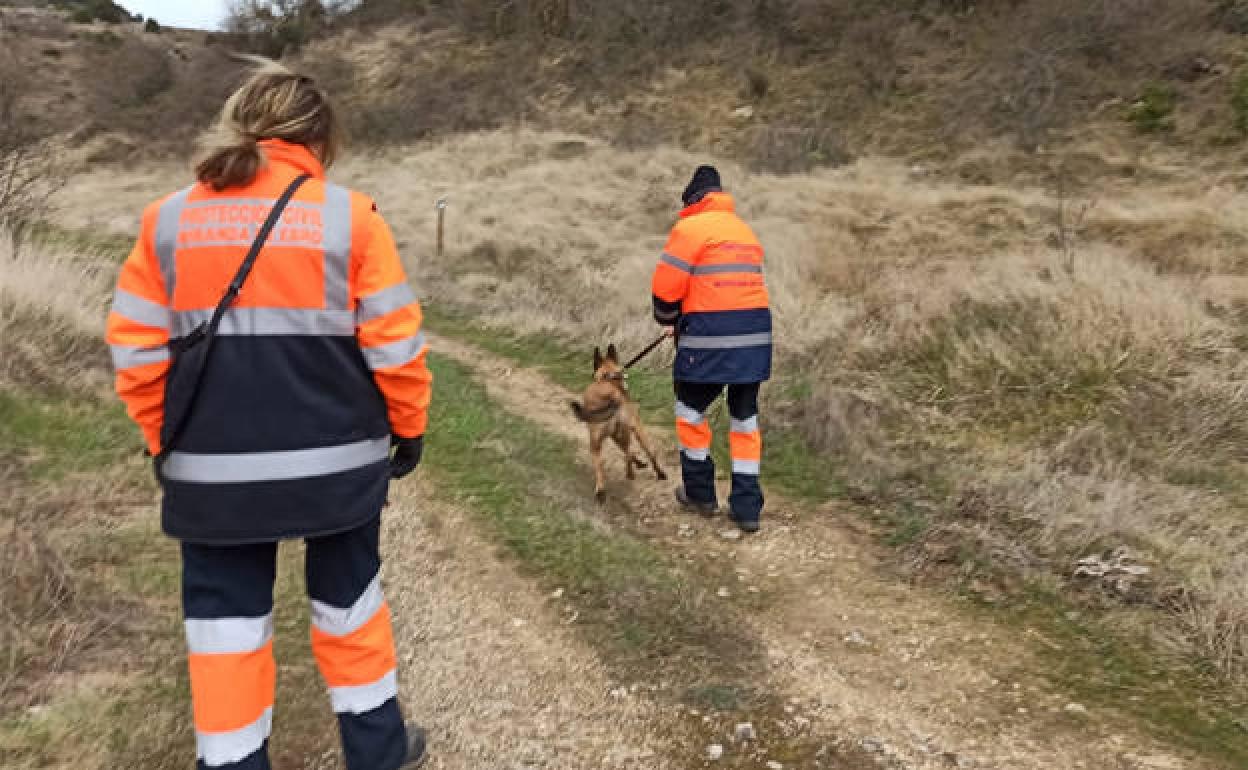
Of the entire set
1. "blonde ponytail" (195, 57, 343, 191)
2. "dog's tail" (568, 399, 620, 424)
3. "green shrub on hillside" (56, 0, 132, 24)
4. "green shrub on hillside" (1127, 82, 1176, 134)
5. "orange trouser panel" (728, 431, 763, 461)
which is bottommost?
"orange trouser panel" (728, 431, 763, 461)

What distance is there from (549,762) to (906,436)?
3.86 metres

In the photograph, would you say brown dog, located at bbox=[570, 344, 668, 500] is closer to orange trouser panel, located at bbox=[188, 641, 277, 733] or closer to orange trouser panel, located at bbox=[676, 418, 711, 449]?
orange trouser panel, located at bbox=[676, 418, 711, 449]

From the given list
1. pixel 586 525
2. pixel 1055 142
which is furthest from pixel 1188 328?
pixel 1055 142

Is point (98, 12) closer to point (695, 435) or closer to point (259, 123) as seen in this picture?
point (695, 435)

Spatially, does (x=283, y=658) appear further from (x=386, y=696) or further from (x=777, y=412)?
(x=777, y=412)

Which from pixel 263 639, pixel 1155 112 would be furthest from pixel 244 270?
pixel 1155 112

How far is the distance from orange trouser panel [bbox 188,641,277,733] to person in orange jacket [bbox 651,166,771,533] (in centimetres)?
295

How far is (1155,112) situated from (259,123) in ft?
56.3

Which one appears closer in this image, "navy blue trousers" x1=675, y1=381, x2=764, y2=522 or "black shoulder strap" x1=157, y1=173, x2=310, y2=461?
"black shoulder strap" x1=157, y1=173, x2=310, y2=461

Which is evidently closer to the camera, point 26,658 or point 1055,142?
point 26,658

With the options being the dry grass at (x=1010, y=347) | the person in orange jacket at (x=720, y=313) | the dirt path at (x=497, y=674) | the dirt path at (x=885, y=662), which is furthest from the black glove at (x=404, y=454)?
the dry grass at (x=1010, y=347)

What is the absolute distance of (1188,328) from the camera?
585cm

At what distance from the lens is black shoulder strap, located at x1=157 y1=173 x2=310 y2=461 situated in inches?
76.9

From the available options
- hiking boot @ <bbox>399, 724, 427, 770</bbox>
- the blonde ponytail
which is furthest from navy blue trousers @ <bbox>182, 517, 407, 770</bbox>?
the blonde ponytail
